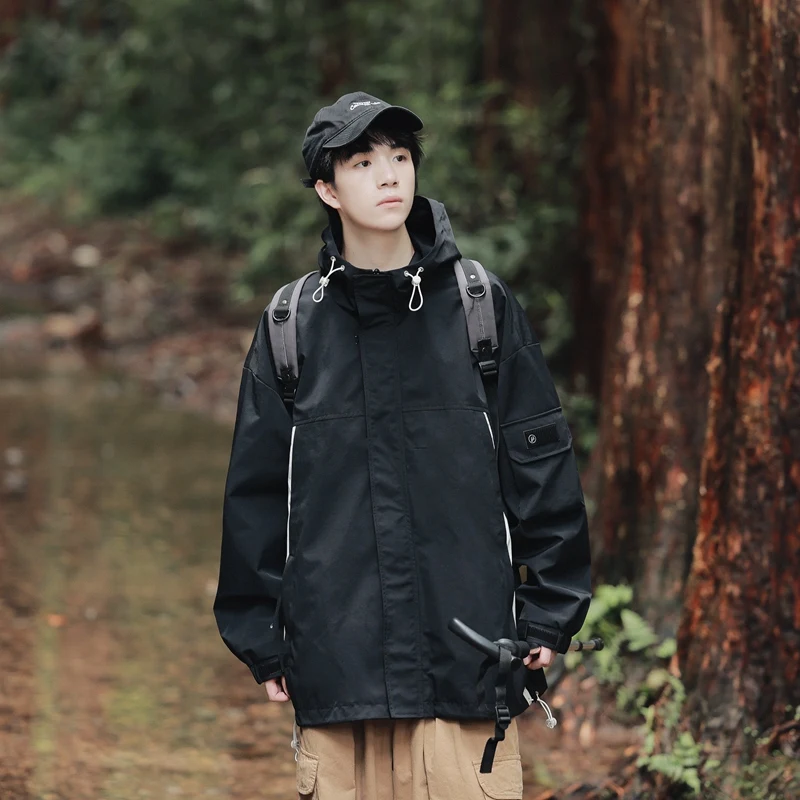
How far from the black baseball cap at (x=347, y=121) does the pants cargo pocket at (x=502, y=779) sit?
149cm

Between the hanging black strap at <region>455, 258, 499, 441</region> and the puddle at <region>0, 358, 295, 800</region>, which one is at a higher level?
the hanging black strap at <region>455, 258, 499, 441</region>

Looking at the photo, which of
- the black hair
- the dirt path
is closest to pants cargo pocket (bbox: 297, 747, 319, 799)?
the black hair

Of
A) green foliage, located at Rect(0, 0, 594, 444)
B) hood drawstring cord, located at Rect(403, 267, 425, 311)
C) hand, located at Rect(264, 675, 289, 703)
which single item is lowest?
hand, located at Rect(264, 675, 289, 703)

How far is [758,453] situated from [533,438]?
1649 millimetres

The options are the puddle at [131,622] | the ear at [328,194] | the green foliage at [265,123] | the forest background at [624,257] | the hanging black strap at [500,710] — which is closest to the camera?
the hanging black strap at [500,710]

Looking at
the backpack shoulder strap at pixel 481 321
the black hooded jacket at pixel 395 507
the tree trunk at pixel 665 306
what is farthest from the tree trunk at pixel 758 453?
the backpack shoulder strap at pixel 481 321

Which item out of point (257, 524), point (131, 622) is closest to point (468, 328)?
Answer: point (257, 524)

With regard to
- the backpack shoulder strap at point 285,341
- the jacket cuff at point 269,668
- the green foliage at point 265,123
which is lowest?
the jacket cuff at point 269,668

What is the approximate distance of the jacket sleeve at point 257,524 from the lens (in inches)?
142

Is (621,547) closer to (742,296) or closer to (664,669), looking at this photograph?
(664,669)

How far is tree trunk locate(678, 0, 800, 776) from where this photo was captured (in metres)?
4.82

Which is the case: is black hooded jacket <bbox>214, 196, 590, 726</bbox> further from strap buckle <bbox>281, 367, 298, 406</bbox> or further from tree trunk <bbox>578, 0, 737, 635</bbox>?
tree trunk <bbox>578, 0, 737, 635</bbox>

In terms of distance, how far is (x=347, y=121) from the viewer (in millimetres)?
3555

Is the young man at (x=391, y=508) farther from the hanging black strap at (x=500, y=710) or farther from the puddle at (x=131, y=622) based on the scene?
the puddle at (x=131, y=622)
